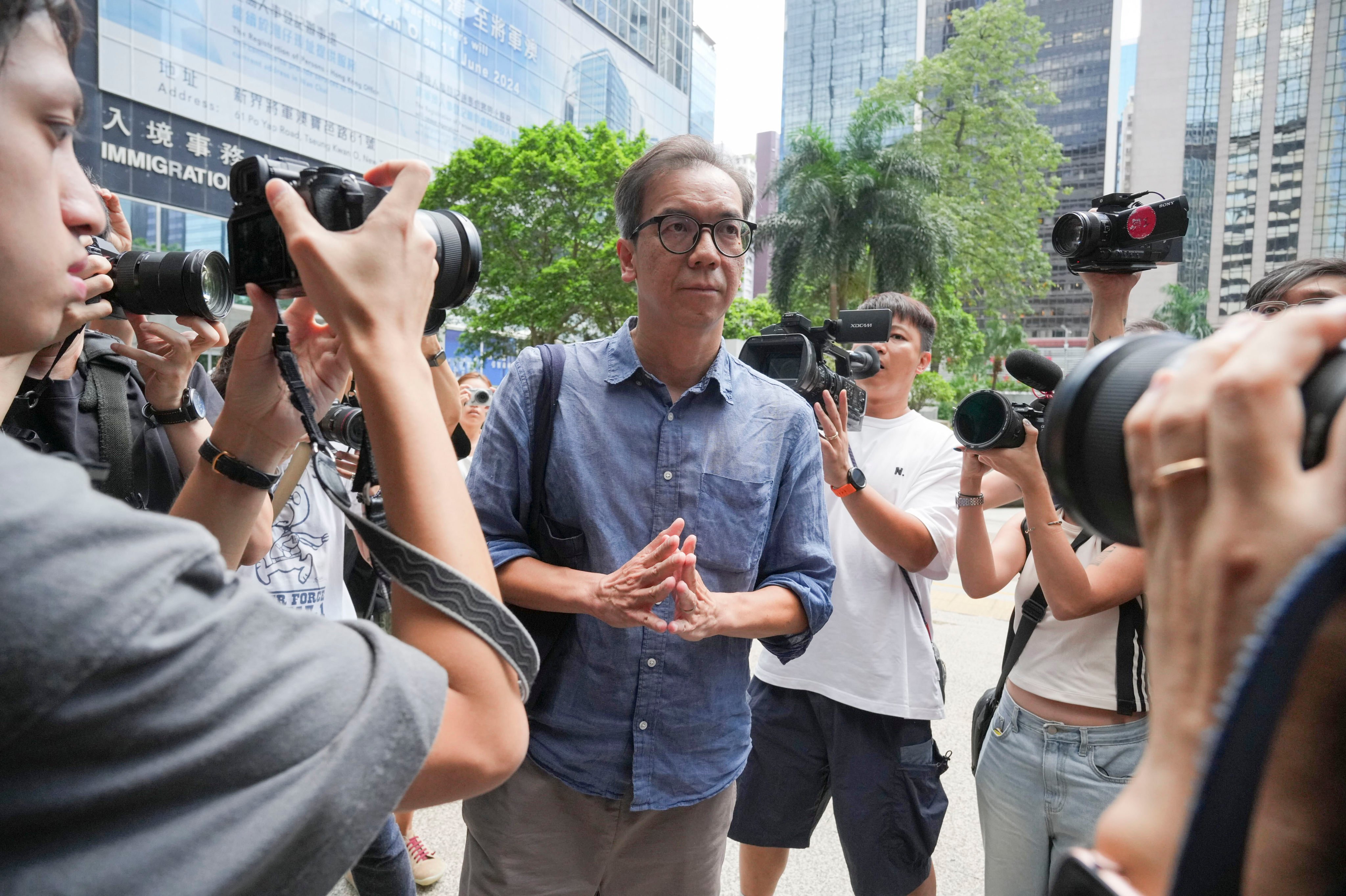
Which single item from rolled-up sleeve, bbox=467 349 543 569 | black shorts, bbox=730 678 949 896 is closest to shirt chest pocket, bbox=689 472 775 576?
rolled-up sleeve, bbox=467 349 543 569

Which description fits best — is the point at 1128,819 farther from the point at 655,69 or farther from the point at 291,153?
the point at 655,69

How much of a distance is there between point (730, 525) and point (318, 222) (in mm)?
1278

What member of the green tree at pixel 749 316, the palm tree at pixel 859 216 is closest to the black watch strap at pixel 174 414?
the green tree at pixel 749 316

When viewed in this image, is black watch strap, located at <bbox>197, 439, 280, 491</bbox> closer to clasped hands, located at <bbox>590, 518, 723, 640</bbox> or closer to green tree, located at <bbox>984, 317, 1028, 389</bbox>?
clasped hands, located at <bbox>590, 518, 723, 640</bbox>

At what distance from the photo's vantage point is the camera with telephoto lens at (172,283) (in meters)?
1.89

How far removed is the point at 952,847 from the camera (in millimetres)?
3438

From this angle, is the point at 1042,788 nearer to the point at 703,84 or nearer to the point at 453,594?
the point at 453,594

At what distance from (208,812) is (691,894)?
5.27ft

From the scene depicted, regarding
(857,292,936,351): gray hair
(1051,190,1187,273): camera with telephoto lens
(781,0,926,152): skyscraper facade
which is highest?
(781,0,926,152): skyscraper facade

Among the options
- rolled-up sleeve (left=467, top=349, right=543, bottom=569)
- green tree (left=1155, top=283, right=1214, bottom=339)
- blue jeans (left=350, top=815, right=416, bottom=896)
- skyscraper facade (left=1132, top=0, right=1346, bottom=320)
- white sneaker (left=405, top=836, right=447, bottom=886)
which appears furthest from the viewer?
skyscraper facade (left=1132, top=0, right=1346, bottom=320)

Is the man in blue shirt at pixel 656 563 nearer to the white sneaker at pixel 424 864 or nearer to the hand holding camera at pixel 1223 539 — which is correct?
the hand holding camera at pixel 1223 539

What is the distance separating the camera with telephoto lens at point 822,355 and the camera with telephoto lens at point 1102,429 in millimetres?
1882

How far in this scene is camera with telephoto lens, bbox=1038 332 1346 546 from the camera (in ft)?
2.29

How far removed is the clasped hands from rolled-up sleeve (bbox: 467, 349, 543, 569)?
28 cm
